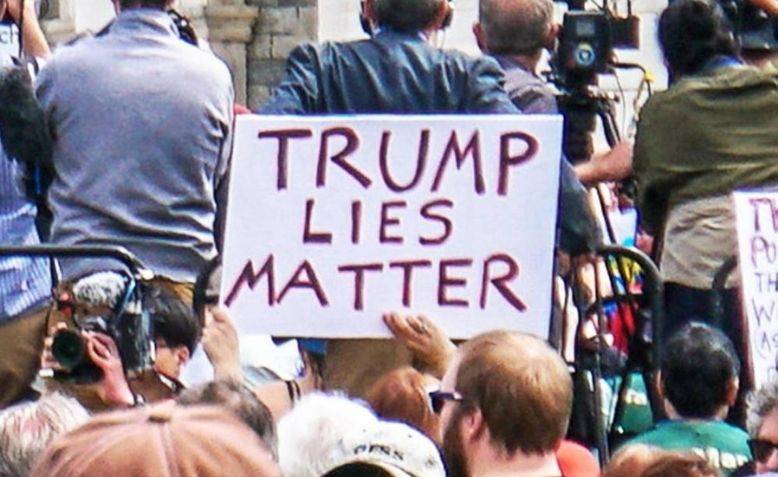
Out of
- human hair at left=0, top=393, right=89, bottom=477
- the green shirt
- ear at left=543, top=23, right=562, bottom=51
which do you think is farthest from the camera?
ear at left=543, top=23, right=562, bottom=51

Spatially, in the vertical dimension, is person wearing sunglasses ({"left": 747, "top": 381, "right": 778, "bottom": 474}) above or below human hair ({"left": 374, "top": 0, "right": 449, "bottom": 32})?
below

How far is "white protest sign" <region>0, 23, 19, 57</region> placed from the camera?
9633mm

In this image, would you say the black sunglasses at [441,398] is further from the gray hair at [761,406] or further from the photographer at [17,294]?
the photographer at [17,294]

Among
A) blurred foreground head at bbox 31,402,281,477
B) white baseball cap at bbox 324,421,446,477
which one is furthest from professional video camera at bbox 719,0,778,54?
blurred foreground head at bbox 31,402,281,477

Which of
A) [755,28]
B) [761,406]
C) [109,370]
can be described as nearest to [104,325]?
[109,370]

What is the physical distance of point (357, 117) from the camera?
7.00m

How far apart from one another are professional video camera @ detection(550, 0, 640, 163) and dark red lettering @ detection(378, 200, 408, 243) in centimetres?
240

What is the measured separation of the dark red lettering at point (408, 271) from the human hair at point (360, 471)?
2657 mm

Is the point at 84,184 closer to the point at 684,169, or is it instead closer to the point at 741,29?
the point at 684,169

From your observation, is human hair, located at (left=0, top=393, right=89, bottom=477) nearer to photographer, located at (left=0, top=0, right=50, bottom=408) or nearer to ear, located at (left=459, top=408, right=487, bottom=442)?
ear, located at (left=459, top=408, right=487, bottom=442)

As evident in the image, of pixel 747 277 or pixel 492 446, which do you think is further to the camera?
pixel 747 277

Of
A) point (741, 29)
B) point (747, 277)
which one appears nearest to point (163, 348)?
point (747, 277)

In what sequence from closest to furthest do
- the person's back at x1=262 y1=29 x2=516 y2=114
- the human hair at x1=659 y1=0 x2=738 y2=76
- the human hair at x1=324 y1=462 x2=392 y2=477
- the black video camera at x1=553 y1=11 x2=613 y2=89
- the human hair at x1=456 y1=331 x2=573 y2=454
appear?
the human hair at x1=324 y1=462 x2=392 y2=477, the human hair at x1=456 y1=331 x2=573 y2=454, the person's back at x1=262 y1=29 x2=516 y2=114, the human hair at x1=659 y1=0 x2=738 y2=76, the black video camera at x1=553 y1=11 x2=613 y2=89

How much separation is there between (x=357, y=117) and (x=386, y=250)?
33 cm
